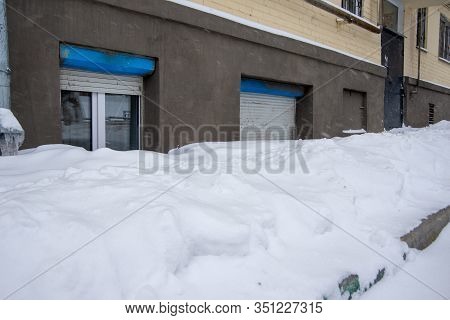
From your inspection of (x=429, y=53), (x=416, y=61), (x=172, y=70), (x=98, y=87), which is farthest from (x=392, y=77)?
(x=98, y=87)

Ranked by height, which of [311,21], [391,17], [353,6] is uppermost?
[391,17]

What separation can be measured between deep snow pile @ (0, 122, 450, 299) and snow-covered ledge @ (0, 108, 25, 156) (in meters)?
0.24

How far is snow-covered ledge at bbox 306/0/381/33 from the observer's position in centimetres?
829

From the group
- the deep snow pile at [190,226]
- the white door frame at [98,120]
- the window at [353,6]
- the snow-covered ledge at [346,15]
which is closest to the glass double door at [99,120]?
the white door frame at [98,120]

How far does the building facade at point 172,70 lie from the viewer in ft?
14.4

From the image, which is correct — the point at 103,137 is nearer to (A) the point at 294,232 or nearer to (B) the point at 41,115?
(B) the point at 41,115

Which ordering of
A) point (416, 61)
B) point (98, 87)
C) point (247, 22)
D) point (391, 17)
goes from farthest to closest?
1. point (416, 61)
2. point (391, 17)
3. point (247, 22)
4. point (98, 87)

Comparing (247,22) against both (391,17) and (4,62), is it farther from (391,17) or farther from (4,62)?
(391,17)

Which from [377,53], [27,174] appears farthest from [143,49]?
[377,53]

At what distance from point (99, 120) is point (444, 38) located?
16014 millimetres

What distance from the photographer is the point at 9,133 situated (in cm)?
356

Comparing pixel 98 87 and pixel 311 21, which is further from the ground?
pixel 311 21

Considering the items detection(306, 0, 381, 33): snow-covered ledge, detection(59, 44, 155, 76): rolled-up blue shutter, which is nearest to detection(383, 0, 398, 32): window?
detection(306, 0, 381, 33): snow-covered ledge
